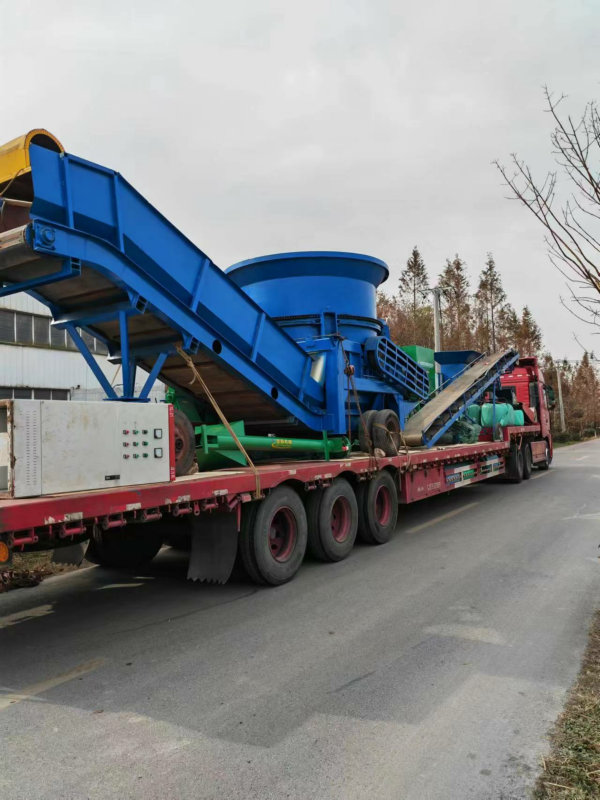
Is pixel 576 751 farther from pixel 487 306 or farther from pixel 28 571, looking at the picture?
pixel 487 306

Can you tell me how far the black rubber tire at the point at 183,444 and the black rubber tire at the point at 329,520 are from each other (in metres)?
1.85

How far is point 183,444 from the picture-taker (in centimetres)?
612

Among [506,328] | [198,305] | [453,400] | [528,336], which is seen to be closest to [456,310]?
[506,328]

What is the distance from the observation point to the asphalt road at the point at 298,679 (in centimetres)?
296

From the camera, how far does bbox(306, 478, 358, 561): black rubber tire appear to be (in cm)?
728

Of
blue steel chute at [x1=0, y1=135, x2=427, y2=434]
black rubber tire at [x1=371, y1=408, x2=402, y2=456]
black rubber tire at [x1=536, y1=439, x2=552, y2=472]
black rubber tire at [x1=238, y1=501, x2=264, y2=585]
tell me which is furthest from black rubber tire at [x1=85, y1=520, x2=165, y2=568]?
black rubber tire at [x1=536, y1=439, x2=552, y2=472]

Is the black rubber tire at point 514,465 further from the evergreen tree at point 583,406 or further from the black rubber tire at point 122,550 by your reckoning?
the evergreen tree at point 583,406

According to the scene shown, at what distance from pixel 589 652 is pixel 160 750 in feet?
10.3

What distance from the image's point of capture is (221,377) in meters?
7.50

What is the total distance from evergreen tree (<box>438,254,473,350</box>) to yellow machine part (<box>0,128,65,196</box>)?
29.7m

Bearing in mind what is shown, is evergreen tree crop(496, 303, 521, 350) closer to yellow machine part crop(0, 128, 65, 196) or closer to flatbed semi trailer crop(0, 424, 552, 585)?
flatbed semi trailer crop(0, 424, 552, 585)

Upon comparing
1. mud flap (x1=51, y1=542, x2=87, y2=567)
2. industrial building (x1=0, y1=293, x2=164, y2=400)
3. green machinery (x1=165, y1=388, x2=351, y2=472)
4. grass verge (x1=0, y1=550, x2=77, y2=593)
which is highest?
industrial building (x1=0, y1=293, x2=164, y2=400)

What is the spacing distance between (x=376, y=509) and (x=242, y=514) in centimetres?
302

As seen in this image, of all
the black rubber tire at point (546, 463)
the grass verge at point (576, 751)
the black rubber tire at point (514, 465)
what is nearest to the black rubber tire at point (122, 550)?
the grass verge at point (576, 751)
